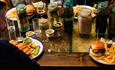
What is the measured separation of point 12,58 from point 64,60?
776mm

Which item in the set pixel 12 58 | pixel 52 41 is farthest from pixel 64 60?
pixel 12 58

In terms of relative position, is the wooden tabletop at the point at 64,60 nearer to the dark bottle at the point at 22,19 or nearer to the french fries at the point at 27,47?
the french fries at the point at 27,47

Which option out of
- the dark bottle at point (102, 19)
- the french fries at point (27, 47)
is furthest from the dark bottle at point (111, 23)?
the french fries at point (27, 47)

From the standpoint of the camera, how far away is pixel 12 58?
2.47 ft

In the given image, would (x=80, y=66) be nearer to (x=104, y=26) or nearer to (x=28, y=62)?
(x=104, y=26)

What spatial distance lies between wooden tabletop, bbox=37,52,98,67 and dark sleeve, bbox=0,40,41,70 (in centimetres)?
69

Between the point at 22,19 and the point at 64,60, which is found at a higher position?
the point at 22,19

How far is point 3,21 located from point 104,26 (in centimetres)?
74

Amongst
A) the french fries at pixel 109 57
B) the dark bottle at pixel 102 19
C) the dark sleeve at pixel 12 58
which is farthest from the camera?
the dark bottle at pixel 102 19

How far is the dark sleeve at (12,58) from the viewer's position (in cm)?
73

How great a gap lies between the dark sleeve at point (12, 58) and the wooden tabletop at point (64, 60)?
69cm

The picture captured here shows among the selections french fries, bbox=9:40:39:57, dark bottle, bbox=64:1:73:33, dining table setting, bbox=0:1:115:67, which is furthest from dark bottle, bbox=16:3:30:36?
dark bottle, bbox=64:1:73:33

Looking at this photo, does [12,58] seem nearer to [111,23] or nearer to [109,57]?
[109,57]

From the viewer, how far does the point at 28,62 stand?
0.78m
